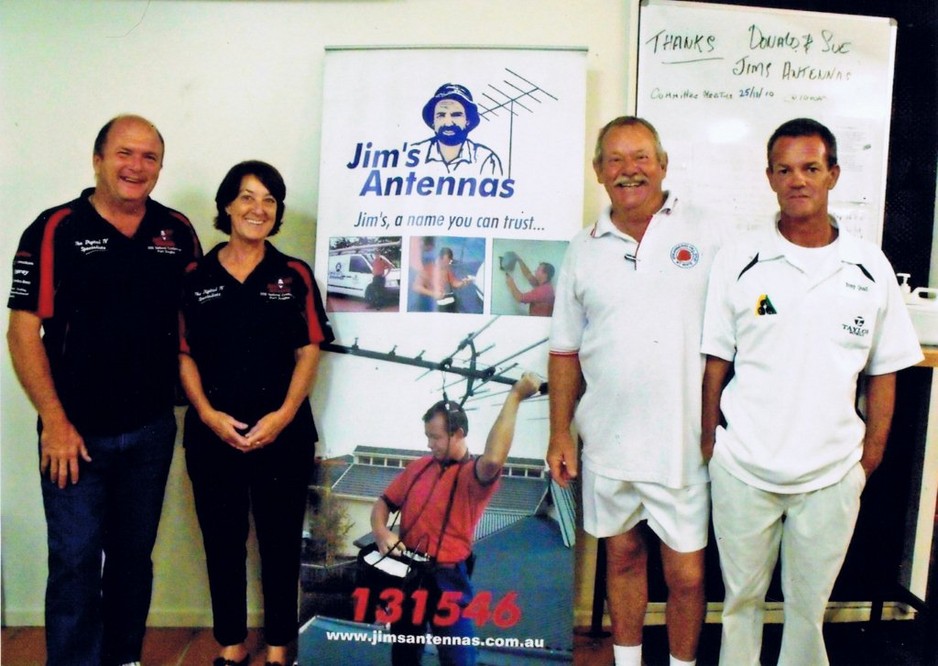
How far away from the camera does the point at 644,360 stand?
1.72 m

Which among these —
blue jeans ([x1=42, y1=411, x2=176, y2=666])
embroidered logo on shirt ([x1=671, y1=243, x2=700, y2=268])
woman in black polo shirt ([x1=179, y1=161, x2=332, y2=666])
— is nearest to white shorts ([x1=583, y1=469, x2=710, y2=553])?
embroidered logo on shirt ([x1=671, y1=243, x2=700, y2=268])

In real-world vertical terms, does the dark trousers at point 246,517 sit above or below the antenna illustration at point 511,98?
below

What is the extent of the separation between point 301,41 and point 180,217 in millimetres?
731

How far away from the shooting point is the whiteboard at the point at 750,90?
86.1 inches

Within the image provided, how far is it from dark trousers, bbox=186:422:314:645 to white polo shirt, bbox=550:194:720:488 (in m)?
0.89

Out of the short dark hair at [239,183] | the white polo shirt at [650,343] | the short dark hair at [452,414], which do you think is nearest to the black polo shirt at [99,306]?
the short dark hair at [239,183]

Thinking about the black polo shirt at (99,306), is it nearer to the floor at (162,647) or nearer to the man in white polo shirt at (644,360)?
the floor at (162,647)

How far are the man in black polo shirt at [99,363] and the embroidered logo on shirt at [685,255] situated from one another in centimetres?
134

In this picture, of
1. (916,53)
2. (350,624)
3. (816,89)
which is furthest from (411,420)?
(916,53)

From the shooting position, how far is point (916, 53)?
2.23 m

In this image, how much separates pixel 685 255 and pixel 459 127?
2.59ft

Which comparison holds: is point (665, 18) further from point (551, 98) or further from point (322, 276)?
point (322, 276)

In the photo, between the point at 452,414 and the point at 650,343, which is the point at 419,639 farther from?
the point at 650,343

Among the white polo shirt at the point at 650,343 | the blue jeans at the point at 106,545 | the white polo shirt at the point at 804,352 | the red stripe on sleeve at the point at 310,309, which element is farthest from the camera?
the red stripe on sleeve at the point at 310,309
